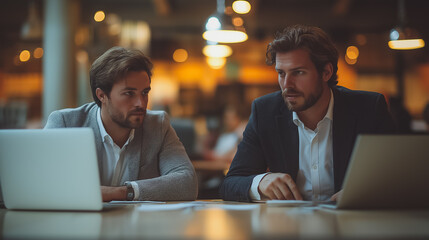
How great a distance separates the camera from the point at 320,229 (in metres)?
1.04

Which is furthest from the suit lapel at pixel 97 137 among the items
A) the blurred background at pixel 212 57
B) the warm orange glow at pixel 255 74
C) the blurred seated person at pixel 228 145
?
the warm orange glow at pixel 255 74

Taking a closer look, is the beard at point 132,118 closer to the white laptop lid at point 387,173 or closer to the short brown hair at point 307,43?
the short brown hair at point 307,43

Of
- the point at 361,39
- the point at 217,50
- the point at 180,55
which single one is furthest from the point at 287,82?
the point at 180,55

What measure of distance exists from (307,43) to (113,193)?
1165 millimetres

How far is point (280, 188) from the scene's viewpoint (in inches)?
64.9

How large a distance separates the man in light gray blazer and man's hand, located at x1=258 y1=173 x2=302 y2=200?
0.39 m

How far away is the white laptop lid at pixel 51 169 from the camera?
1.29 m

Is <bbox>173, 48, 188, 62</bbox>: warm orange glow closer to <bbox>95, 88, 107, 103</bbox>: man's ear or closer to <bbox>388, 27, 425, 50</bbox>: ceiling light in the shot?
<bbox>388, 27, 425, 50</bbox>: ceiling light

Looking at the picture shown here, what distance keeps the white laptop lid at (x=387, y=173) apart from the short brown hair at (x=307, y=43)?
866 mm

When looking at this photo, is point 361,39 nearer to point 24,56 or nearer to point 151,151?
point 24,56

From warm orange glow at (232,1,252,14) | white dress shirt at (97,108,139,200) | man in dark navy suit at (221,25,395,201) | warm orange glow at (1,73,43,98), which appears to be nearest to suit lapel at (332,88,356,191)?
man in dark navy suit at (221,25,395,201)

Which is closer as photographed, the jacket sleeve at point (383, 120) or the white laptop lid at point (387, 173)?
the white laptop lid at point (387, 173)

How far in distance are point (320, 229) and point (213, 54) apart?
5339 millimetres

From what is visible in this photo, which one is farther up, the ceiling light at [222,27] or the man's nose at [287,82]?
the ceiling light at [222,27]
